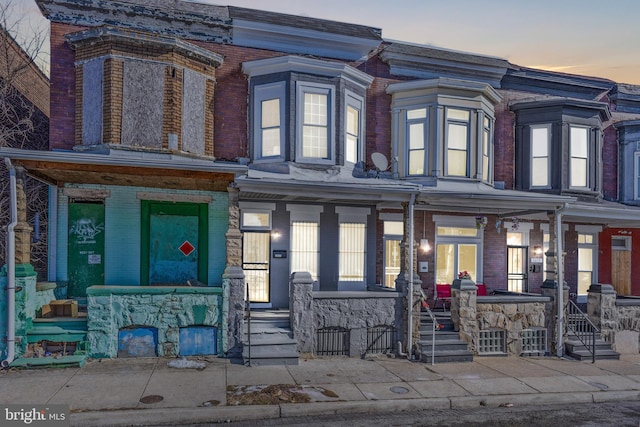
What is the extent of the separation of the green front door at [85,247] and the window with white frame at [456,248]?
9.42 m

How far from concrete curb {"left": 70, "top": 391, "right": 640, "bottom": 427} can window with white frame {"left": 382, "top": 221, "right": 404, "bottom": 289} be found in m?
5.74

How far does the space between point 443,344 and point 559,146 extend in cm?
795

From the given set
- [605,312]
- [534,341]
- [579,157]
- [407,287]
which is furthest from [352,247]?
[579,157]

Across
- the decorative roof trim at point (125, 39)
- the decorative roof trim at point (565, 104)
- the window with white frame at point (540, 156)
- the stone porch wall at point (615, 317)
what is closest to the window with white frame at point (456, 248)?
the window with white frame at point (540, 156)

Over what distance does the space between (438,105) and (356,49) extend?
2947mm

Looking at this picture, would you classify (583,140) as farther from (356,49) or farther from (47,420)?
(47,420)

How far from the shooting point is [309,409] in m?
8.08

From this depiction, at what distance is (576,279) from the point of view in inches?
646

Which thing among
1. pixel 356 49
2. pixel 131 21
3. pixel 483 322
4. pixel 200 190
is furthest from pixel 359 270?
pixel 131 21

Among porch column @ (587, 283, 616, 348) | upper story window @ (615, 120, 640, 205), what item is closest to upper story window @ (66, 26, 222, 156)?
porch column @ (587, 283, 616, 348)

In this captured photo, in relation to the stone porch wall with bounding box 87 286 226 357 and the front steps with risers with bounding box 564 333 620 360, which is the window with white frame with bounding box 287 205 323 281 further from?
the front steps with risers with bounding box 564 333 620 360

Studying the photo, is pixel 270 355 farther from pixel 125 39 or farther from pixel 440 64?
pixel 440 64

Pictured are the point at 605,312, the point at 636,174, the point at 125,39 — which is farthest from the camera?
the point at 636,174

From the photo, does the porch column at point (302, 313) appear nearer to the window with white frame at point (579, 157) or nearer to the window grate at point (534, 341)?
the window grate at point (534, 341)
